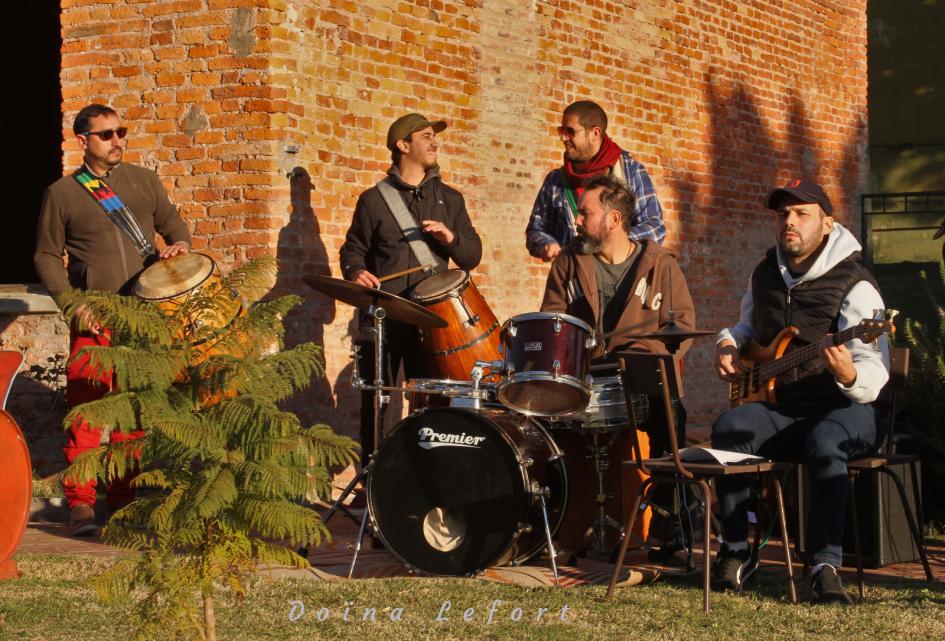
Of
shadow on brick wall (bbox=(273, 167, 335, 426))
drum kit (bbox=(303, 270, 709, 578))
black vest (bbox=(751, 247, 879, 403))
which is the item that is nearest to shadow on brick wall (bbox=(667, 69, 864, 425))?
shadow on brick wall (bbox=(273, 167, 335, 426))

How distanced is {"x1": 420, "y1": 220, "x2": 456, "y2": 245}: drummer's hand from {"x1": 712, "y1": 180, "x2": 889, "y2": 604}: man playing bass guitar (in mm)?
1925

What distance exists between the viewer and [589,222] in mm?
7223

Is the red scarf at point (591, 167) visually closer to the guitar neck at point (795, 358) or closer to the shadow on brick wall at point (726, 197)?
the guitar neck at point (795, 358)

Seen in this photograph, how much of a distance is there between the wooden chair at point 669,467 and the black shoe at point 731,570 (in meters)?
0.31

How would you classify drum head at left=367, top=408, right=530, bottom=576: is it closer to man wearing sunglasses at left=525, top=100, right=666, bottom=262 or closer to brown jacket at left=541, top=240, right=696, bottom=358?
brown jacket at left=541, top=240, right=696, bottom=358

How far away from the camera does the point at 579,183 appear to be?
8.23 metres

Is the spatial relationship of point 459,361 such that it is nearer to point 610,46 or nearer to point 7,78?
point 610,46

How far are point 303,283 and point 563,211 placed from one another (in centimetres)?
184

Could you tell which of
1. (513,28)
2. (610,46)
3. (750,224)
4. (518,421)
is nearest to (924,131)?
(750,224)

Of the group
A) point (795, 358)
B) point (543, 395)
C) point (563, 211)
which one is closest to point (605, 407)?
point (543, 395)

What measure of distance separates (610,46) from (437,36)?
7.51ft

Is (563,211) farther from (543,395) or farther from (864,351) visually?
(864,351)

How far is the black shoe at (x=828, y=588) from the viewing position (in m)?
5.79

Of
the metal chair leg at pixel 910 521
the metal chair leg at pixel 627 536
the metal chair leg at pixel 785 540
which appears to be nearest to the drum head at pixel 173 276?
the metal chair leg at pixel 627 536
